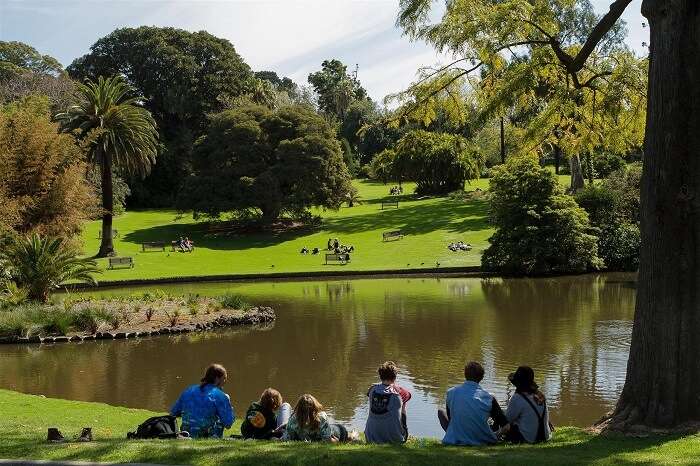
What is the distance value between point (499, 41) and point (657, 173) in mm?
3943

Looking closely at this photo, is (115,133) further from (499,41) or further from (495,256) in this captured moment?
(499,41)

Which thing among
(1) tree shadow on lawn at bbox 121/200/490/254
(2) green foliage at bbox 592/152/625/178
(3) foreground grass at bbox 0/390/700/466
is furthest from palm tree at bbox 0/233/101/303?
(2) green foliage at bbox 592/152/625/178

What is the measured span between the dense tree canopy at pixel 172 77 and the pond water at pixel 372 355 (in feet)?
149

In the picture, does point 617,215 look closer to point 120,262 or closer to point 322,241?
point 322,241

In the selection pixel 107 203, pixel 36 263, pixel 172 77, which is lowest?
pixel 36 263

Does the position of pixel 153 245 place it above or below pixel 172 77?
below

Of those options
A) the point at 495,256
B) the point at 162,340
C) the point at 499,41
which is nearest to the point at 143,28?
the point at 495,256

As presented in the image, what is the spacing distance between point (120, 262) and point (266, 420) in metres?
36.4

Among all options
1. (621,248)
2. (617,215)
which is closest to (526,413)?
(621,248)

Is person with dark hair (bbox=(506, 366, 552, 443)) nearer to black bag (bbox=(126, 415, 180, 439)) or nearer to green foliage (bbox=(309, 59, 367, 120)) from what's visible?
black bag (bbox=(126, 415, 180, 439))

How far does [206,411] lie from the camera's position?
31.7 ft

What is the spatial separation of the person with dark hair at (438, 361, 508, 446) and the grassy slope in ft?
109

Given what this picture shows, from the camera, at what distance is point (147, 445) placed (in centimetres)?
814

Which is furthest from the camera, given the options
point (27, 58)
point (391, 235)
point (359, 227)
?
point (27, 58)
